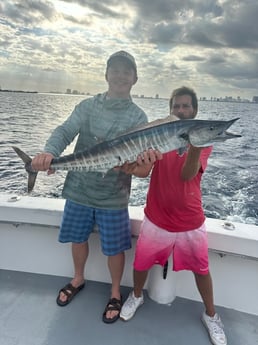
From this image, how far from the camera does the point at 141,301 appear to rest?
6.18ft

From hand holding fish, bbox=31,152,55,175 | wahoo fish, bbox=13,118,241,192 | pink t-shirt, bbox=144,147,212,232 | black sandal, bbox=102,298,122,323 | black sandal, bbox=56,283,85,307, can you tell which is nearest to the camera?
wahoo fish, bbox=13,118,241,192

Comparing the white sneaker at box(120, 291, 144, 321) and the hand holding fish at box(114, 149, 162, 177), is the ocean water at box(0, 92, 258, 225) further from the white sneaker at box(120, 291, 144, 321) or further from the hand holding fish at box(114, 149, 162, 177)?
the white sneaker at box(120, 291, 144, 321)

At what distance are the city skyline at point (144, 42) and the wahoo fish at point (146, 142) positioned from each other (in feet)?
1.62

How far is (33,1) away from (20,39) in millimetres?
656

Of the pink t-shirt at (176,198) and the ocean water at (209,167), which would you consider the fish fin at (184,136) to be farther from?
the ocean water at (209,167)

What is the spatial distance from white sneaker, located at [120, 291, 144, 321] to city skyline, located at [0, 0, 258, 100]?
1231 millimetres

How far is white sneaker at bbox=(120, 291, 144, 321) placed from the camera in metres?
1.78

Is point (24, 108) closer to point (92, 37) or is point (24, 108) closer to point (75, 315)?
point (92, 37)

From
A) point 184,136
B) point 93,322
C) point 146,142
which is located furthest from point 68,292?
point 184,136

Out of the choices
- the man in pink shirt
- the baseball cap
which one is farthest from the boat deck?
the baseball cap

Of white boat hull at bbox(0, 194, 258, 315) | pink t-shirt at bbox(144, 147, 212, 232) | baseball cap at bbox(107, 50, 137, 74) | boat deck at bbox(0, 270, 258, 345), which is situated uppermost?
baseball cap at bbox(107, 50, 137, 74)

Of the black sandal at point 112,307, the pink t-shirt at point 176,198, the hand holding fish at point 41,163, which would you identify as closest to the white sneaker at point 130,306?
the black sandal at point 112,307

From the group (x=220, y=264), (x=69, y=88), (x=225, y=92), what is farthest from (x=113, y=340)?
(x=225, y=92)

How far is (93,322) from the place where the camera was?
5.73 ft
